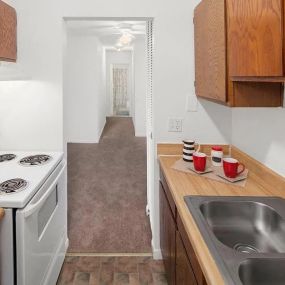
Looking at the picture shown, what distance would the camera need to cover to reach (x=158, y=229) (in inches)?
97.1

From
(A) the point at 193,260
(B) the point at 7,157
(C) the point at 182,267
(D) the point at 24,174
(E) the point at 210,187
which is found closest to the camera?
(A) the point at 193,260

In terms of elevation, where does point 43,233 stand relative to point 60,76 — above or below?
below

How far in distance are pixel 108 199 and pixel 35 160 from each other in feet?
6.00

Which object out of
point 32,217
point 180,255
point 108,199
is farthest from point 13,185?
point 108,199

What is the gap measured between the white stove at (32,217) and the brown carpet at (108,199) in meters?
0.49

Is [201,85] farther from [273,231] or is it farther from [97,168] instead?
[97,168]

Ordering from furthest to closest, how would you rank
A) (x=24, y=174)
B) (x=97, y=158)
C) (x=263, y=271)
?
1. (x=97, y=158)
2. (x=24, y=174)
3. (x=263, y=271)

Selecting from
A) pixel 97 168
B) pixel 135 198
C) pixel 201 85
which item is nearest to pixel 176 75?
pixel 201 85

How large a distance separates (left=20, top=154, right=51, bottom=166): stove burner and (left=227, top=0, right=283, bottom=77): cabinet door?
136 cm

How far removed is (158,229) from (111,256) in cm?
46

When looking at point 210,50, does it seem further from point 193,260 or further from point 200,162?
point 193,260

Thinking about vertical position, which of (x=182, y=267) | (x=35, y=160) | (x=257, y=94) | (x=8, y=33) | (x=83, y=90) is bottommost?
(x=182, y=267)

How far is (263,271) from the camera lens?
99 cm

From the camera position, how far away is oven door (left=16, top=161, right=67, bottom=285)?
1421mm
